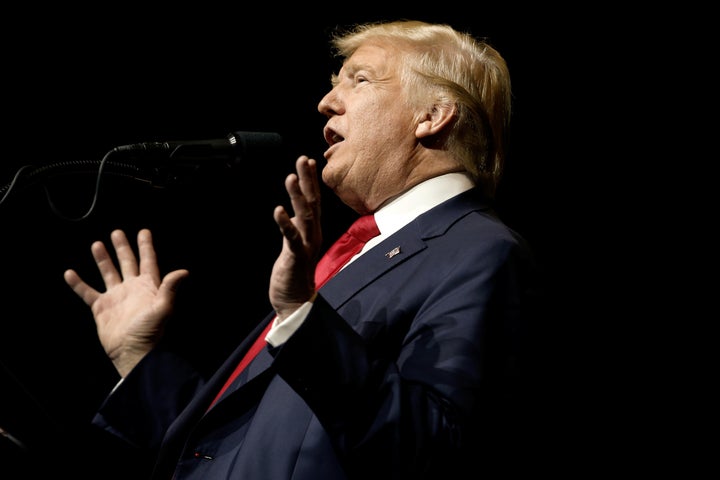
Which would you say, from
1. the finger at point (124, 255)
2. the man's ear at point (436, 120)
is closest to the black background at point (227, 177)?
the finger at point (124, 255)

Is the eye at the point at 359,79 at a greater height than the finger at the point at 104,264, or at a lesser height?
greater

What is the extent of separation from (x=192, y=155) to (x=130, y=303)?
45 cm

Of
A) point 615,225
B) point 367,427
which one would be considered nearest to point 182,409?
point 367,427

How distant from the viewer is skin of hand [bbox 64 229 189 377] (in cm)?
171

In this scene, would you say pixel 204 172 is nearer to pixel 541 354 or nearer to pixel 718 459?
pixel 541 354

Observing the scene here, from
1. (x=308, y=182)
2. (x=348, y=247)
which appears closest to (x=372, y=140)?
(x=348, y=247)

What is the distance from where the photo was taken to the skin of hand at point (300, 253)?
3.89 feet

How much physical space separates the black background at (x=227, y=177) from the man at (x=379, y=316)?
1.92ft

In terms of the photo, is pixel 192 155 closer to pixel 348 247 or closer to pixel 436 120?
pixel 348 247

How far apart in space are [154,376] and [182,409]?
12 centimetres

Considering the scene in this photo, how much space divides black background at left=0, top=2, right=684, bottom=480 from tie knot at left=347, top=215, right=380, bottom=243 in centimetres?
61

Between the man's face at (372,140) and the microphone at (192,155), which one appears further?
the man's face at (372,140)

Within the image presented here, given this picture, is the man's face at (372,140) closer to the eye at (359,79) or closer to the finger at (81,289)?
the eye at (359,79)

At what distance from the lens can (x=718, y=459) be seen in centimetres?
216
